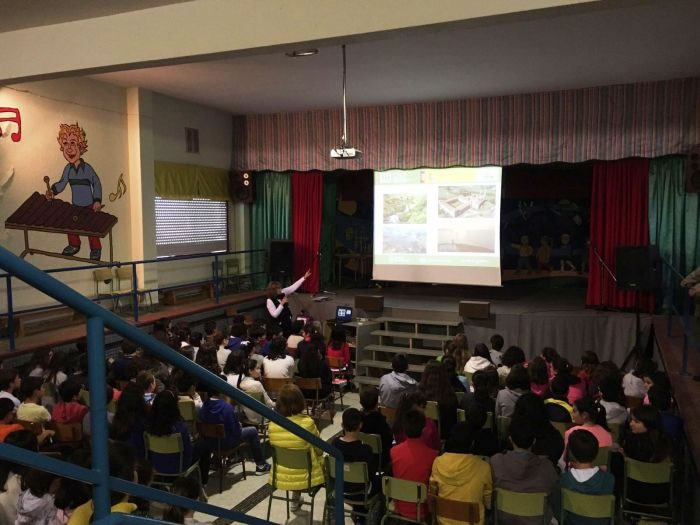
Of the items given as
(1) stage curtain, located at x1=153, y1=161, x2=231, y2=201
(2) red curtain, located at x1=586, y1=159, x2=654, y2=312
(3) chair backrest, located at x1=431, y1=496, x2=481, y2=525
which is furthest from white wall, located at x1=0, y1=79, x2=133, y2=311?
(2) red curtain, located at x1=586, y1=159, x2=654, y2=312

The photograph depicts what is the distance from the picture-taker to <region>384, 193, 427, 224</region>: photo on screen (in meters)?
9.09

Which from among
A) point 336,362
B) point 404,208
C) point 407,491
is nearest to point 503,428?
point 407,491

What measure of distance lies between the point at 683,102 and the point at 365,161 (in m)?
4.64

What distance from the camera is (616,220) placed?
8.04 meters

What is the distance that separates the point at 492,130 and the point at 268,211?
4.42 meters

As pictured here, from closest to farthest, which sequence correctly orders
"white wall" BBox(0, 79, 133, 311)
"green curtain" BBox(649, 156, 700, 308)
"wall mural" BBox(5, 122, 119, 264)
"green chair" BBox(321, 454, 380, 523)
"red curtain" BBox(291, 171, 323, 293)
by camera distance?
"green chair" BBox(321, 454, 380, 523), "white wall" BBox(0, 79, 133, 311), "wall mural" BBox(5, 122, 119, 264), "green curtain" BBox(649, 156, 700, 308), "red curtain" BBox(291, 171, 323, 293)

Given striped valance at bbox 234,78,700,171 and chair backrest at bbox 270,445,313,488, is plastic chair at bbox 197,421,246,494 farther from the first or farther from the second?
striped valance at bbox 234,78,700,171

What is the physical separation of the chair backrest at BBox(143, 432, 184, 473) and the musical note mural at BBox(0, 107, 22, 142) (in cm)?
462

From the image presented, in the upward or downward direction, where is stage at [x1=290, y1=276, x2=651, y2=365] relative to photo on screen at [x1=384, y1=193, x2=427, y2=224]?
downward

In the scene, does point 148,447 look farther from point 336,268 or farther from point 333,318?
point 336,268

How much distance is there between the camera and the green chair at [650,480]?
3141 mm

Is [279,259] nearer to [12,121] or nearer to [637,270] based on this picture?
[12,121]

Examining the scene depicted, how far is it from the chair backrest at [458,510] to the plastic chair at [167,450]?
1604 millimetres

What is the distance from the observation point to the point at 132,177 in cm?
814
